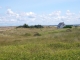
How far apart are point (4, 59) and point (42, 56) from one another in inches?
113

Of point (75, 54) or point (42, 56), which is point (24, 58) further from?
point (75, 54)

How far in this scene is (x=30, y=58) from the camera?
1396cm

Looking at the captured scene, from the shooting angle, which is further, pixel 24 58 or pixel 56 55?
pixel 56 55

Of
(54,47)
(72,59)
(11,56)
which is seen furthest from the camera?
(54,47)

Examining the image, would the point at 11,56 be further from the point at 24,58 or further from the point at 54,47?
the point at 54,47

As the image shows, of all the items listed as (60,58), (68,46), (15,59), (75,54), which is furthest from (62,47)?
(15,59)

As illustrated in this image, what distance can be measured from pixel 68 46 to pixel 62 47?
28.5 inches

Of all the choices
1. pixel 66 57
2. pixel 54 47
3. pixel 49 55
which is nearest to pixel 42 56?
→ pixel 49 55

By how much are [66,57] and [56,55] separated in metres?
0.98

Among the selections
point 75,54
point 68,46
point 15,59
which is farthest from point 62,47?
point 15,59

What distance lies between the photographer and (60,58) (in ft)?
46.1

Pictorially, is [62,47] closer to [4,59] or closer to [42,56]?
[42,56]

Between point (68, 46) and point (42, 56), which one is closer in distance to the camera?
point (42, 56)

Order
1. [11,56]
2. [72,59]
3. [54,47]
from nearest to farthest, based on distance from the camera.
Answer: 1. [72,59]
2. [11,56]
3. [54,47]
